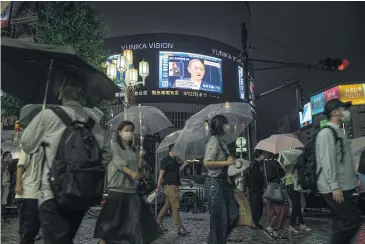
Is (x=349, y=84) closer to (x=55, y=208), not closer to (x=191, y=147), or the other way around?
(x=191, y=147)

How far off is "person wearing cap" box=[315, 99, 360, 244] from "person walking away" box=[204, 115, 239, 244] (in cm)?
122

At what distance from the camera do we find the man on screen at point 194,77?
37.3 metres

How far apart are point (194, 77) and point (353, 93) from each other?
52.3 feet

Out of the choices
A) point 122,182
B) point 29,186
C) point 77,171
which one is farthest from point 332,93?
point 77,171

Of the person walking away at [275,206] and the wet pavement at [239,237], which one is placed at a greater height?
the person walking away at [275,206]

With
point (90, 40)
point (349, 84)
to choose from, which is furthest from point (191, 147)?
point (349, 84)

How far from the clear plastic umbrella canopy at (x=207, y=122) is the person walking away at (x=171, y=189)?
3.23 feet

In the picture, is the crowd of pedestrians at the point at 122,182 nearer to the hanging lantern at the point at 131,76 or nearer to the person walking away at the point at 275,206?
the person walking away at the point at 275,206

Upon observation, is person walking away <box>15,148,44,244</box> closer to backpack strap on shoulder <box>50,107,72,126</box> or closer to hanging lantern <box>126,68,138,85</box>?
backpack strap on shoulder <box>50,107,72,126</box>

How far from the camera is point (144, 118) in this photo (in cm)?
849

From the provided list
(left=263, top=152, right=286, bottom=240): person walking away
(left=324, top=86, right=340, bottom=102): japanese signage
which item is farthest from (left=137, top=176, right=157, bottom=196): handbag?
(left=324, top=86, right=340, bottom=102): japanese signage

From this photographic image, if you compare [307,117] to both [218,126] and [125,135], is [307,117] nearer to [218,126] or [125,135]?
[218,126]

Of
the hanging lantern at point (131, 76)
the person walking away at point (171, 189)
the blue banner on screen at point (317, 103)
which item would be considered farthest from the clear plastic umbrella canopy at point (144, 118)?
the blue banner on screen at point (317, 103)

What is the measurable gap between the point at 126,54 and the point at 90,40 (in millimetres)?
1998
